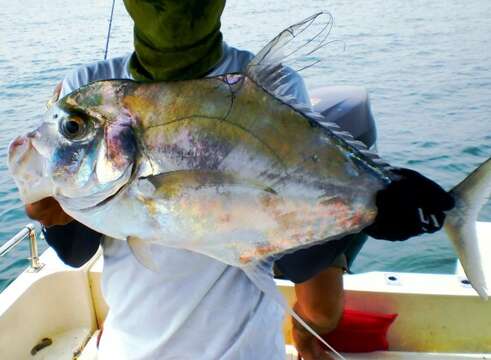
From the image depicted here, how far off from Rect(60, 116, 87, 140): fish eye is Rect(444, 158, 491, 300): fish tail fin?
2.89ft

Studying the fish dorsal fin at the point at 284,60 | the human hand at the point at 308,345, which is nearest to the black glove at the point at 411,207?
the fish dorsal fin at the point at 284,60

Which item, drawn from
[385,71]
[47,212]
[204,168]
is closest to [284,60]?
[204,168]

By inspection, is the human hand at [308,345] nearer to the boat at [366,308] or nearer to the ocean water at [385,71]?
the boat at [366,308]

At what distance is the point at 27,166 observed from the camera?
3.96 ft

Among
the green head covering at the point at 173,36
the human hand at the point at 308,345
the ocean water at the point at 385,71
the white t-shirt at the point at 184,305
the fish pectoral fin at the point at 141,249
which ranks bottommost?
the ocean water at the point at 385,71

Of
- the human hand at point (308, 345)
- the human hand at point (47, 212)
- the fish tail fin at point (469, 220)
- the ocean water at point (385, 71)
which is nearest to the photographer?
the fish tail fin at point (469, 220)

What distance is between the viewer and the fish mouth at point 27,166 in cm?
120

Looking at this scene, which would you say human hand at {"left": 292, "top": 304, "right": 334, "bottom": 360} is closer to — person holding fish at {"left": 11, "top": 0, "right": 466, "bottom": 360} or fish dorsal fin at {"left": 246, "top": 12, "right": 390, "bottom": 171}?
person holding fish at {"left": 11, "top": 0, "right": 466, "bottom": 360}

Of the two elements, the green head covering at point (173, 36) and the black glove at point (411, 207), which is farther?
the green head covering at point (173, 36)

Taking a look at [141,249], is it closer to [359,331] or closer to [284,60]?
[284,60]

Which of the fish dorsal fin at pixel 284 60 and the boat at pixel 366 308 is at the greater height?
the fish dorsal fin at pixel 284 60

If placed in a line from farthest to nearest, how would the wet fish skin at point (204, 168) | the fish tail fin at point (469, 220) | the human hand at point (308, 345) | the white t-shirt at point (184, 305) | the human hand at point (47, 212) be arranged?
1. the human hand at point (308, 345)
2. the white t-shirt at point (184, 305)
3. the human hand at point (47, 212)
4. the fish tail fin at point (469, 220)
5. the wet fish skin at point (204, 168)

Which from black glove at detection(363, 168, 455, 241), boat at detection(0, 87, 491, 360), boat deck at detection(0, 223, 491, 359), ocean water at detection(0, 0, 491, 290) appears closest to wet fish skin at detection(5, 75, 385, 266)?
black glove at detection(363, 168, 455, 241)

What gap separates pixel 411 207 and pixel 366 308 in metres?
1.47
